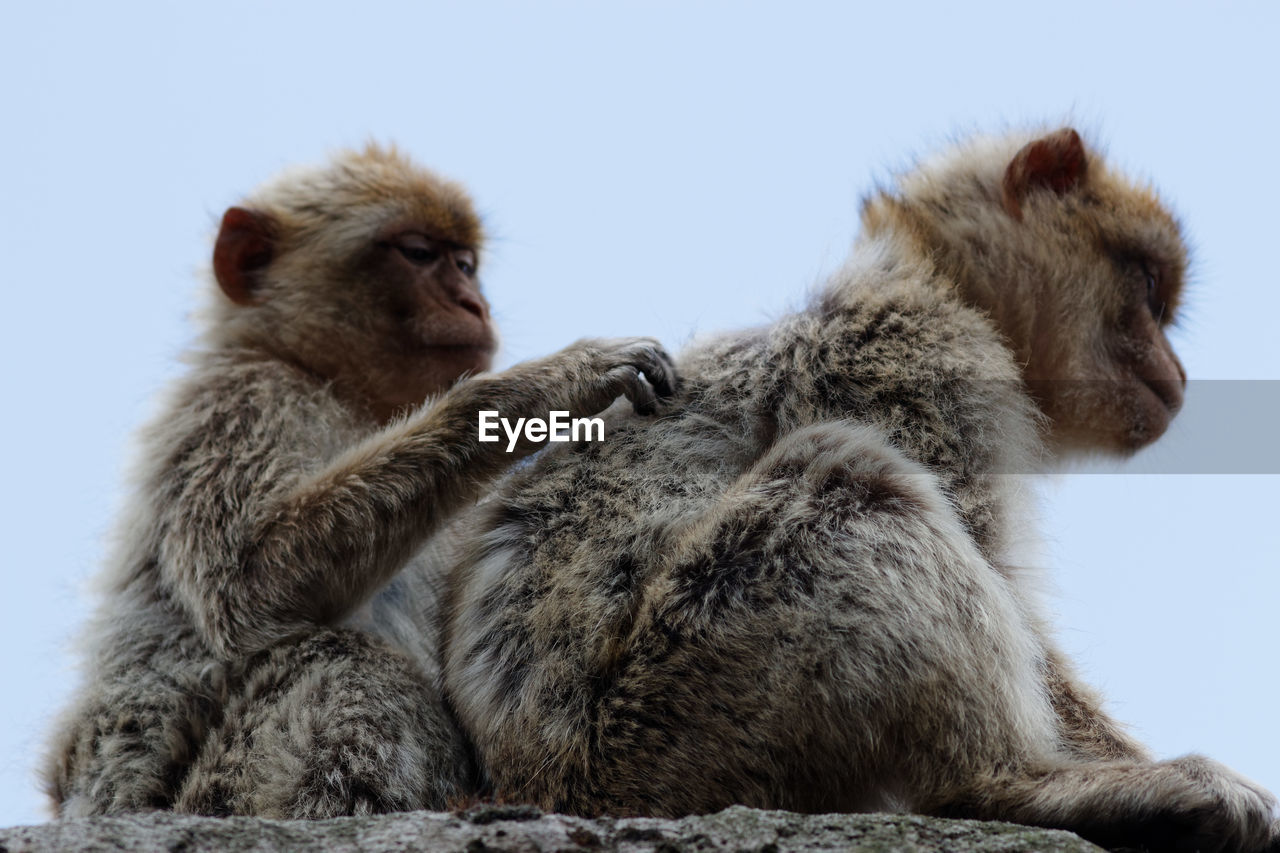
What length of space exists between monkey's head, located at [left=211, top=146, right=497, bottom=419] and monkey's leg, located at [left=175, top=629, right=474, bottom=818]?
1685 mm

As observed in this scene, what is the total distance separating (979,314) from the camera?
5.02 m

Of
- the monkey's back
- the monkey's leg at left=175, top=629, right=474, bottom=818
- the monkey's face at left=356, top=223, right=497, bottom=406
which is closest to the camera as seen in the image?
the monkey's back

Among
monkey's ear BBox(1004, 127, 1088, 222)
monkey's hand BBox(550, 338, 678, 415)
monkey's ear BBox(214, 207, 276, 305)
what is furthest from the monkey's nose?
monkey's ear BBox(1004, 127, 1088, 222)

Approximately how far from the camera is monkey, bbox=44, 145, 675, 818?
4652 millimetres

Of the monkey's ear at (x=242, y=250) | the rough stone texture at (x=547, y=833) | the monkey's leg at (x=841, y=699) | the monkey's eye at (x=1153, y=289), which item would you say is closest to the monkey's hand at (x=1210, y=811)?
the monkey's leg at (x=841, y=699)

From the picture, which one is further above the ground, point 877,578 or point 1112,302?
point 1112,302

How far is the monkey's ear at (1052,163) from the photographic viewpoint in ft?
18.2

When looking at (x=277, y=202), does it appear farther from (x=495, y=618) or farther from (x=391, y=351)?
(x=495, y=618)

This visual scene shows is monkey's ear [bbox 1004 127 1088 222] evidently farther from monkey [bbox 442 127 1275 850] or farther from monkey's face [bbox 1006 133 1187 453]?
monkey [bbox 442 127 1275 850]

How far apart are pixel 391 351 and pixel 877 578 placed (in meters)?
3.10

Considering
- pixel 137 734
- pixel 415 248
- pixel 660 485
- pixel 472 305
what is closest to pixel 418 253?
pixel 415 248

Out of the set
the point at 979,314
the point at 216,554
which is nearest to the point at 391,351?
the point at 216,554

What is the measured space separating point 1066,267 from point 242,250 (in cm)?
364

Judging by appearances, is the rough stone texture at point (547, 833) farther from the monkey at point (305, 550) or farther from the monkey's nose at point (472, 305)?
→ the monkey's nose at point (472, 305)
